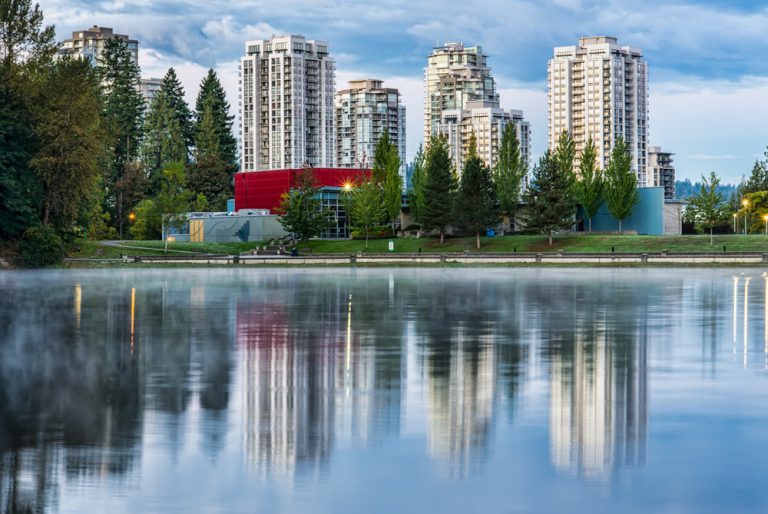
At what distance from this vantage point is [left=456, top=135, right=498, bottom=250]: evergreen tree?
96562mm

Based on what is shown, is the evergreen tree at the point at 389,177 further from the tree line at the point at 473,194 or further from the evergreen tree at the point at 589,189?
the evergreen tree at the point at 589,189

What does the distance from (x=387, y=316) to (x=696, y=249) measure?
5979 centimetres

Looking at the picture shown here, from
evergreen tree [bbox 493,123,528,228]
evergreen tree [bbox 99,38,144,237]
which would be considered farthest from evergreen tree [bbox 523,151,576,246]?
evergreen tree [bbox 99,38,144,237]

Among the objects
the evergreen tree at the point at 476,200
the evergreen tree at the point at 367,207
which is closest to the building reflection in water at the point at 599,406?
the evergreen tree at the point at 476,200

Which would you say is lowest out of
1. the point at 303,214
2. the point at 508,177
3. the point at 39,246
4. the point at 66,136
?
the point at 39,246

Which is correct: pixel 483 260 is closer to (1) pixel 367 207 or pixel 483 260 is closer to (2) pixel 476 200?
(2) pixel 476 200

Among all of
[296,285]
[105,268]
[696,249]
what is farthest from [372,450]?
[696,249]

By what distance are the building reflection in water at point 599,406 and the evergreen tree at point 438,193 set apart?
260 ft

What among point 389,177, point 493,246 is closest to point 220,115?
point 389,177

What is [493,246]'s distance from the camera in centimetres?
9569

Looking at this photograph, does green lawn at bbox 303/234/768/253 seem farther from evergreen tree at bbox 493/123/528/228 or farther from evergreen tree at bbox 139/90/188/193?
evergreen tree at bbox 139/90/188/193

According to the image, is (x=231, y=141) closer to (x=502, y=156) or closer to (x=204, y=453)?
(x=502, y=156)

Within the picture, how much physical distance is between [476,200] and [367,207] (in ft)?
38.1

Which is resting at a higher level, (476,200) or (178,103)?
(178,103)
